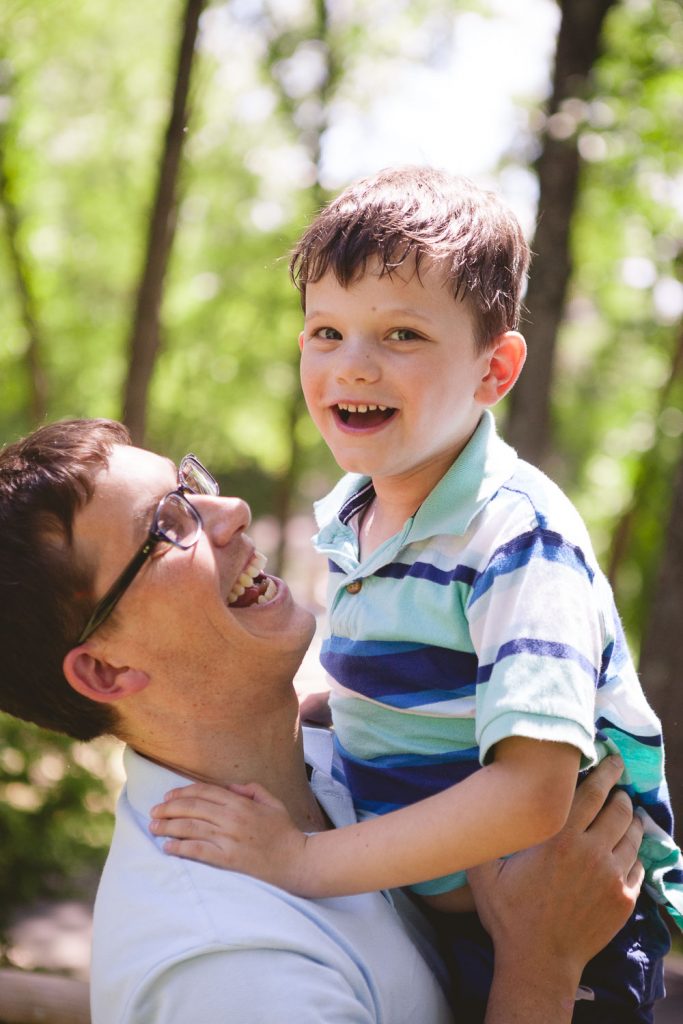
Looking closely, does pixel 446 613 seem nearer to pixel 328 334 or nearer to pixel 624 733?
pixel 624 733

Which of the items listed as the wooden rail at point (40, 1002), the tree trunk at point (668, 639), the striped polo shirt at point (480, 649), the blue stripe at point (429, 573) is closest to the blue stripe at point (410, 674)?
the striped polo shirt at point (480, 649)

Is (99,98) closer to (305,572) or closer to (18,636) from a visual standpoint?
(305,572)

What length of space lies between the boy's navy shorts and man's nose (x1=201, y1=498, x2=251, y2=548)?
3.21 feet

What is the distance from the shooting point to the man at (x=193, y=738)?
1906 millimetres

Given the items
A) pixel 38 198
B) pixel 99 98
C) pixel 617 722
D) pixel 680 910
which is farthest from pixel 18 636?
pixel 99 98

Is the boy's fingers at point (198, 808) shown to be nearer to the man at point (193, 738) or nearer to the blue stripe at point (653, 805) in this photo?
the man at point (193, 738)

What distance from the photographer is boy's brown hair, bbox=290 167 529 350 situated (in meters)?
2.12

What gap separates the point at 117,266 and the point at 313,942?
1777 centimetres

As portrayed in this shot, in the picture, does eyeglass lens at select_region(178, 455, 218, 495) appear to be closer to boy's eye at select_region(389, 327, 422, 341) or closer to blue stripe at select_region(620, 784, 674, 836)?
boy's eye at select_region(389, 327, 422, 341)

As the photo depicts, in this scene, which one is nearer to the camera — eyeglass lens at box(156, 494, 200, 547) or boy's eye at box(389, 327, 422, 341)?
boy's eye at box(389, 327, 422, 341)

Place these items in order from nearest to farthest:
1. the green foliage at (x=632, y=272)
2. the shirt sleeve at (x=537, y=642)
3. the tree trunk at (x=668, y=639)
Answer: the shirt sleeve at (x=537, y=642) → the tree trunk at (x=668, y=639) → the green foliage at (x=632, y=272)

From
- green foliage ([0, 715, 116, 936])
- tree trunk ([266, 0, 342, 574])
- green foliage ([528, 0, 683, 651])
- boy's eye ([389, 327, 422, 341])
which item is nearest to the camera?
boy's eye ([389, 327, 422, 341])

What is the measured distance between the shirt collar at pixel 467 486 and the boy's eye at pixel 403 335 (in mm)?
270

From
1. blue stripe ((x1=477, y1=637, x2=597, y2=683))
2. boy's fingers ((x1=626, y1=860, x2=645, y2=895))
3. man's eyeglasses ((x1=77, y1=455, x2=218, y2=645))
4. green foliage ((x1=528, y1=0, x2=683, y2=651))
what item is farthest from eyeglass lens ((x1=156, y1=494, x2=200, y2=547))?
green foliage ((x1=528, y1=0, x2=683, y2=651))
